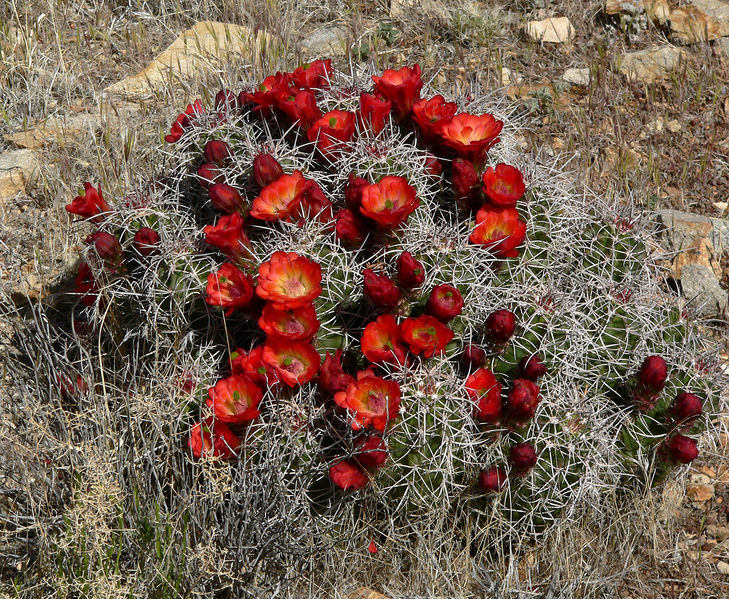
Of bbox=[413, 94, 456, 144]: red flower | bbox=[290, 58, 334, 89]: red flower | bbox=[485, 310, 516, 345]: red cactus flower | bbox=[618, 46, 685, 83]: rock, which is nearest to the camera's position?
bbox=[485, 310, 516, 345]: red cactus flower

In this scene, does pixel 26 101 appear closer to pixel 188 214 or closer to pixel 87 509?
pixel 188 214

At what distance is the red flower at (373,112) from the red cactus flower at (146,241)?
0.90 m

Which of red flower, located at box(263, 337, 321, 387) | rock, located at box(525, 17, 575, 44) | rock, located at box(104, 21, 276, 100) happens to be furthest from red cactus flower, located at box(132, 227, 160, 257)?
rock, located at box(525, 17, 575, 44)

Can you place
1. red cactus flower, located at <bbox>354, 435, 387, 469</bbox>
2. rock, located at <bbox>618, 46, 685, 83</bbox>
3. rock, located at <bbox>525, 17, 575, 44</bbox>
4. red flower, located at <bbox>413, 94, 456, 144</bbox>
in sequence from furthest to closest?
rock, located at <bbox>525, 17, 575, 44</bbox> < rock, located at <bbox>618, 46, 685, 83</bbox> < red flower, located at <bbox>413, 94, 456, 144</bbox> < red cactus flower, located at <bbox>354, 435, 387, 469</bbox>

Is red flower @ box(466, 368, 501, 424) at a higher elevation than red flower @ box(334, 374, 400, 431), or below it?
below

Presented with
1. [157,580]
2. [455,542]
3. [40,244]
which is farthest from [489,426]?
[40,244]

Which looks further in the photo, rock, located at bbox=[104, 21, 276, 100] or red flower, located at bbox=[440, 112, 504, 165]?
rock, located at bbox=[104, 21, 276, 100]

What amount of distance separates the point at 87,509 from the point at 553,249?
6.28 ft

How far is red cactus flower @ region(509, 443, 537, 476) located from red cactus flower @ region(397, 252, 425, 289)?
645 mm

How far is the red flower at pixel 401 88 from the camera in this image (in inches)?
123

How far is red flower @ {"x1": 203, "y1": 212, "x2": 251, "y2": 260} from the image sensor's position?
2.79 meters

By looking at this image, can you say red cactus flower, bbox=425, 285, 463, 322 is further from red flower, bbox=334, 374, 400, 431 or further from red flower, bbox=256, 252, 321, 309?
red flower, bbox=256, 252, 321, 309

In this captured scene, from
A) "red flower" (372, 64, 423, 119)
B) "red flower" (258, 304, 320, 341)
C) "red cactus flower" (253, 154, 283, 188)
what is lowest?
"red flower" (258, 304, 320, 341)

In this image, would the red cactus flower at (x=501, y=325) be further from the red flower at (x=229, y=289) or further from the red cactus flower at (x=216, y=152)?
the red cactus flower at (x=216, y=152)
